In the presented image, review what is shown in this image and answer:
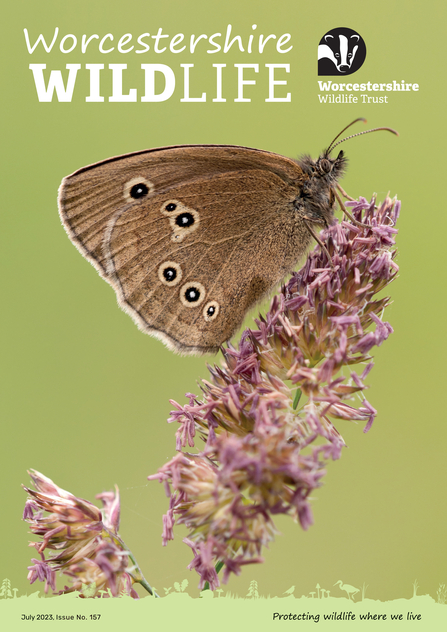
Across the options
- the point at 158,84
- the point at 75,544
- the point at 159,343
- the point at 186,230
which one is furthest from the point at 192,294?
the point at 158,84

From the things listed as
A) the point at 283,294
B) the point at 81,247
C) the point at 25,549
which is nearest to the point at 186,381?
the point at 25,549

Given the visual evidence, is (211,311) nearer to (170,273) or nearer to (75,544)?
(170,273)

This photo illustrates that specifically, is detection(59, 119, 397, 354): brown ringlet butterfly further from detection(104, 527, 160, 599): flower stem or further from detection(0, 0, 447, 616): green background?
detection(0, 0, 447, 616): green background

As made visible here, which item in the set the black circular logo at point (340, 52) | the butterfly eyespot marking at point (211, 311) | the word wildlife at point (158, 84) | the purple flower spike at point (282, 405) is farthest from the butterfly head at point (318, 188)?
the word wildlife at point (158, 84)

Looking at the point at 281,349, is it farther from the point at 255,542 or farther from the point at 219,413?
the point at 255,542

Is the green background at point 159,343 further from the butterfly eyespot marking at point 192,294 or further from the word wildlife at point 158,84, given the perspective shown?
the butterfly eyespot marking at point 192,294

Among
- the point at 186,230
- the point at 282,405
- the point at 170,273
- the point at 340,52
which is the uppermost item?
the point at 340,52

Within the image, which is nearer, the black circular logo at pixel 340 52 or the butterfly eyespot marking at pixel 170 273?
the butterfly eyespot marking at pixel 170 273
